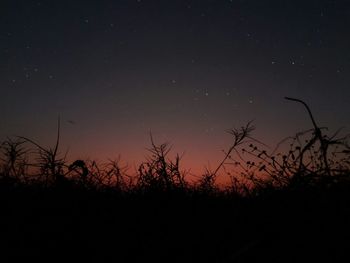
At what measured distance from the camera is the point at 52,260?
3010mm

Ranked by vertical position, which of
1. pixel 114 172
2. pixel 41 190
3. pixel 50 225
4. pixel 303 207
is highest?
pixel 114 172

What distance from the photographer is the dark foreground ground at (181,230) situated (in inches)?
118

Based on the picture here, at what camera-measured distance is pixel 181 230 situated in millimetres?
3637

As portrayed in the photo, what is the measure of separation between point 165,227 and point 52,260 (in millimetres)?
1225

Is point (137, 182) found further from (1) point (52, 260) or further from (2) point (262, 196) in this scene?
(1) point (52, 260)

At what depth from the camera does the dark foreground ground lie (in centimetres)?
300

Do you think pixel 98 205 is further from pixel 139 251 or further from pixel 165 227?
pixel 139 251

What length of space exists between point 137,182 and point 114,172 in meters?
1.06

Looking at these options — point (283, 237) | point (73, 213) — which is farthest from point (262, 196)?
point (73, 213)

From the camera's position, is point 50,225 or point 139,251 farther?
point 50,225

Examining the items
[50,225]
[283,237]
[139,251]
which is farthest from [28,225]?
[283,237]

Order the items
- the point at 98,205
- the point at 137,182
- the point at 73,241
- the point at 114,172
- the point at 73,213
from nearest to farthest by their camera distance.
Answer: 1. the point at 73,241
2. the point at 73,213
3. the point at 98,205
4. the point at 137,182
5. the point at 114,172

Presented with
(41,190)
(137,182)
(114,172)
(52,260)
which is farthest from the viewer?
(114,172)

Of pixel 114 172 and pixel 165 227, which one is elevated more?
pixel 114 172
